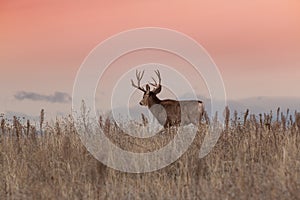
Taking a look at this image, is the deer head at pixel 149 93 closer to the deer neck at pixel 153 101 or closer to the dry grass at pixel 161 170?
the deer neck at pixel 153 101

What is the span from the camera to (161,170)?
907 centimetres

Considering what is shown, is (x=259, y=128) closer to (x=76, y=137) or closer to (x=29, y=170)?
(x=76, y=137)

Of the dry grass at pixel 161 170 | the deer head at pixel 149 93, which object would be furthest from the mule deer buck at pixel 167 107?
the dry grass at pixel 161 170

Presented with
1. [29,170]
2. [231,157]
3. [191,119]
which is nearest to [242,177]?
[231,157]

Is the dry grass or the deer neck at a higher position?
the deer neck

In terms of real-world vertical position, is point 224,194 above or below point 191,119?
below

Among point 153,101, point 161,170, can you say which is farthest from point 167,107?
point 161,170

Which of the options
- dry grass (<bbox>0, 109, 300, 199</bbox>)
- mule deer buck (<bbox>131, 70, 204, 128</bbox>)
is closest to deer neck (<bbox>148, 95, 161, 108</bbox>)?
mule deer buck (<bbox>131, 70, 204, 128</bbox>)

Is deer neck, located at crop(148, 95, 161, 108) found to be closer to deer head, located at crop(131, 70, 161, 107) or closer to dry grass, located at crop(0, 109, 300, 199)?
deer head, located at crop(131, 70, 161, 107)

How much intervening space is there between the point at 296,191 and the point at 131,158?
Result: 3605mm

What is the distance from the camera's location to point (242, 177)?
7207 millimetres

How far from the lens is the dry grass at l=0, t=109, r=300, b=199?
7004 mm

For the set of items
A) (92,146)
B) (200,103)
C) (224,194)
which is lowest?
(224,194)

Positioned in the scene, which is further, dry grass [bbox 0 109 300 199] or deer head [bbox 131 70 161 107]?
deer head [bbox 131 70 161 107]
